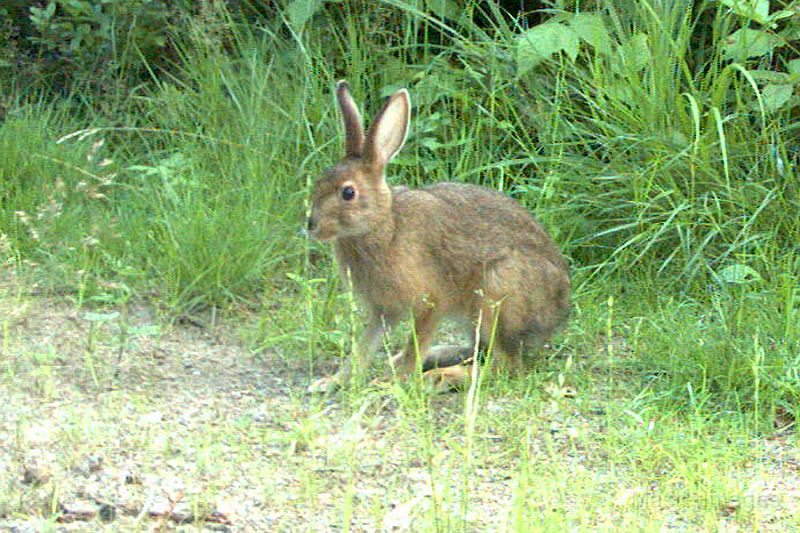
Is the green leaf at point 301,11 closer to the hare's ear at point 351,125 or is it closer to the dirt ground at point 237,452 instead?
the hare's ear at point 351,125

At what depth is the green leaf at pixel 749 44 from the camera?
529 centimetres

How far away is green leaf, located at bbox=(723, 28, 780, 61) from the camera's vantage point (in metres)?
5.29

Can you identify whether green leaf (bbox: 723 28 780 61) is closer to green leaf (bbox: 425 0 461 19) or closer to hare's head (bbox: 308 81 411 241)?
green leaf (bbox: 425 0 461 19)

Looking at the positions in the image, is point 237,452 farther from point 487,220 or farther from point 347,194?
point 487,220

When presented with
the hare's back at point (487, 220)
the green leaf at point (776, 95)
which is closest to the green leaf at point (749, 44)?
the green leaf at point (776, 95)

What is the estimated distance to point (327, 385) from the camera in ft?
14.3

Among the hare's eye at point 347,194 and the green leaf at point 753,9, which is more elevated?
the green leaf at point 753,9

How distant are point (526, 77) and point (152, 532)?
2972 millimetres

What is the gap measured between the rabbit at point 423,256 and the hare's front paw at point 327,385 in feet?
0.43

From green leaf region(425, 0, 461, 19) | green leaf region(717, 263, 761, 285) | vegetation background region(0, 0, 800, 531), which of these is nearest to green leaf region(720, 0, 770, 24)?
vegetation background region(0, 0, 800, 531)

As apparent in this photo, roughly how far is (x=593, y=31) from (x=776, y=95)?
28.2 inches

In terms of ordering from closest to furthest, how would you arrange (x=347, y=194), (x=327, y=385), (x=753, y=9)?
(x=327, y=385)
(x=347, y=194)
(x=753, y=9)

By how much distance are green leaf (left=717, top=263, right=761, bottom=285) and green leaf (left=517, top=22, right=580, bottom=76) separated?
1.02m

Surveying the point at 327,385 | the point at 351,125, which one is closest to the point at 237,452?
the point at 327,385
